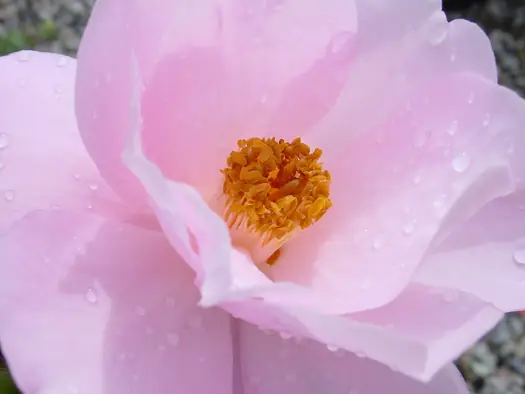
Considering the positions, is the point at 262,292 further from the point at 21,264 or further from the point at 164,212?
the point at 21,264

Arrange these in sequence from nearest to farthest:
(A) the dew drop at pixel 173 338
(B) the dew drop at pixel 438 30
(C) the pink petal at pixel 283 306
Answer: (C) the pink petal at pixel 283 306, (A) the dew drop at pixel 173 338, (B) the dew drop at pixel 438 30

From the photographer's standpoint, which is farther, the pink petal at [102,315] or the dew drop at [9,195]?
the dew drop at [9,195]

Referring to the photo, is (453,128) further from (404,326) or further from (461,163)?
(404,326)

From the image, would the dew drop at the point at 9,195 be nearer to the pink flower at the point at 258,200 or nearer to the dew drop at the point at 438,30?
the pink flower at the point at 258,200

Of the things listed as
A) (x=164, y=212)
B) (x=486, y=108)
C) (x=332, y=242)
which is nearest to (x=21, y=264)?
(x=164, y=212)

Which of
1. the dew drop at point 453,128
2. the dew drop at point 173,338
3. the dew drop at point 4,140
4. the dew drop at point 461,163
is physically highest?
the dew drop at point 453,128

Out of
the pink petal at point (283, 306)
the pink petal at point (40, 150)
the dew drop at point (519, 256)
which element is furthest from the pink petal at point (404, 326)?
the pink petal at point (40, 150)

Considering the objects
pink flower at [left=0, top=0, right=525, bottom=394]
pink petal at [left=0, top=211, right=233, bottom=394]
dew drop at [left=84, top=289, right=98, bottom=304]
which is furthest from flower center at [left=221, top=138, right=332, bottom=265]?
dew drop at [left=84, top=289, right=98, bottom=304]
